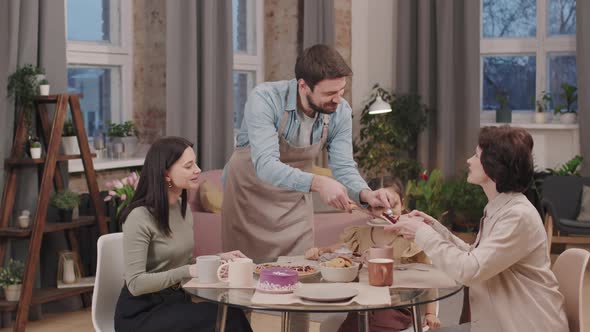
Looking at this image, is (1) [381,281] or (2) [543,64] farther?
(2) [543,64]

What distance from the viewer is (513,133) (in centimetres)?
255

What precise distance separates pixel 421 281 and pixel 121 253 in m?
1.12

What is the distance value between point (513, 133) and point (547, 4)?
247 inches

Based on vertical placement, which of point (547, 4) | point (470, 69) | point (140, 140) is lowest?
point (140, 140)

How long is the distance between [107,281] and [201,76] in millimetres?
3402

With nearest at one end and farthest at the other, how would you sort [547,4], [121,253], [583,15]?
[121,253]
[583,15]
[547,4]

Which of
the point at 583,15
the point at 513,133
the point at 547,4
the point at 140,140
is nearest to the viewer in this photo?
the point at 513,133

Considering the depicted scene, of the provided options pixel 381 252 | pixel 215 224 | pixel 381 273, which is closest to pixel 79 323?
pixel 215 224

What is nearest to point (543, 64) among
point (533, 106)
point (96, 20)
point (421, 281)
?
point (533, 106)

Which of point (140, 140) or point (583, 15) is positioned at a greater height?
point (583, 15)

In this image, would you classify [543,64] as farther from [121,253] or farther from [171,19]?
[121,253]

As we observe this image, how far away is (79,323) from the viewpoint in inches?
199

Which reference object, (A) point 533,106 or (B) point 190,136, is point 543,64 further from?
(B) point 190,136

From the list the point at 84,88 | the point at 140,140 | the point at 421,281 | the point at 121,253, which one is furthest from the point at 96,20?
the point at 421,281
